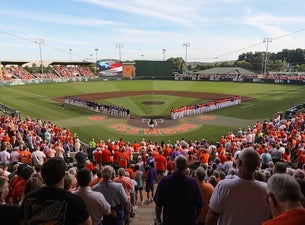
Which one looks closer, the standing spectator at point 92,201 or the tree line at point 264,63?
the standing spectator at point 92,201

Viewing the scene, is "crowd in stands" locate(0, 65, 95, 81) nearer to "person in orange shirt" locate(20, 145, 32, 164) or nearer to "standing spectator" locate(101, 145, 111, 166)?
"standing spectator" locate(101, 145, 111, 166)

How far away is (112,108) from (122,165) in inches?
712

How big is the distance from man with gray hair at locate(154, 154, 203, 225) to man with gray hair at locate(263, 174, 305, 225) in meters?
1.88

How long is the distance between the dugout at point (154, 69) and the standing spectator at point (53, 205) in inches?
3091

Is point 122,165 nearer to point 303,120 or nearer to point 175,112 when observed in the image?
point 303,120

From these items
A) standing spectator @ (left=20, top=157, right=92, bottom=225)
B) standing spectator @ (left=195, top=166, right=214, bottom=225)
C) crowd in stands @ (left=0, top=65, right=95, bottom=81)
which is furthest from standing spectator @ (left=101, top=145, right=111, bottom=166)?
crowd in stands @ (left=0, top=65, right=95, bottom=81)

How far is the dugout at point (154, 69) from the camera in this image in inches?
3260

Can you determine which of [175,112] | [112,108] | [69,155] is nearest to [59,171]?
[69,155]

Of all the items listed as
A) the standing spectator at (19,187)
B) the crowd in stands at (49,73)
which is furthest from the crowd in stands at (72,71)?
the standing spectator at (19,187)

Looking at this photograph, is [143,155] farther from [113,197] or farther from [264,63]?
[264,63]

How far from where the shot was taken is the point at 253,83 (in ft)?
211

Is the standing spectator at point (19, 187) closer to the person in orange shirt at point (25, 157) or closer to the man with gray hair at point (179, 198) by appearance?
the man with gray hair at point (179, 198)

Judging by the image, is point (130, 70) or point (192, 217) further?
point (130, 70)

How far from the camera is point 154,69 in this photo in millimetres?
84625
